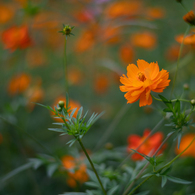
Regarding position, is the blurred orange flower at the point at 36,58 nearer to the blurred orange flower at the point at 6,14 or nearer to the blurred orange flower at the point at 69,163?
the blurred orange flower at the point at 6,14

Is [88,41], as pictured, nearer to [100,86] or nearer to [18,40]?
[100,86]

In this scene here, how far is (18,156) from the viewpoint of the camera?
122 cm

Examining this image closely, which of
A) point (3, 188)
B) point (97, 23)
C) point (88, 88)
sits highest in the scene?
point (97, 23)

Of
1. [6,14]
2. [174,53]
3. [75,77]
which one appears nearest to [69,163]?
[75,77]

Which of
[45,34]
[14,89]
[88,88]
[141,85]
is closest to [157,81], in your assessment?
[141,85]

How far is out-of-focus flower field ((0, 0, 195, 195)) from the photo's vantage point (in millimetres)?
848

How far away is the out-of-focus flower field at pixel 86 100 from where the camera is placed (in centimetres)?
85

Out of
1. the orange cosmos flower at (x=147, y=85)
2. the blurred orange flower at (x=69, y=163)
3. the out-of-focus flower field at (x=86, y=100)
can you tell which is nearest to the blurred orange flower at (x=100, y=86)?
the out-of-focus flower field at (x=86, y=100)

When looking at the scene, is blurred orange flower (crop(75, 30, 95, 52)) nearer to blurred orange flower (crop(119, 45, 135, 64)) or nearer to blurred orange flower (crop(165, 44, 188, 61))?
blurred orange flower (crop(119, 45, 135, 64))

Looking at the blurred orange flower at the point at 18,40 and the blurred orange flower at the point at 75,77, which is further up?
the blurred orange flower at the point at 18,40

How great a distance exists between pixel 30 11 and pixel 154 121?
32.9 inches

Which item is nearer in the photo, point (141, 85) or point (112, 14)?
point (141, 85)

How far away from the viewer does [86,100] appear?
1.58 meters

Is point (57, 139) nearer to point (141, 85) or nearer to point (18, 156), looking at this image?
point (18, 156)
